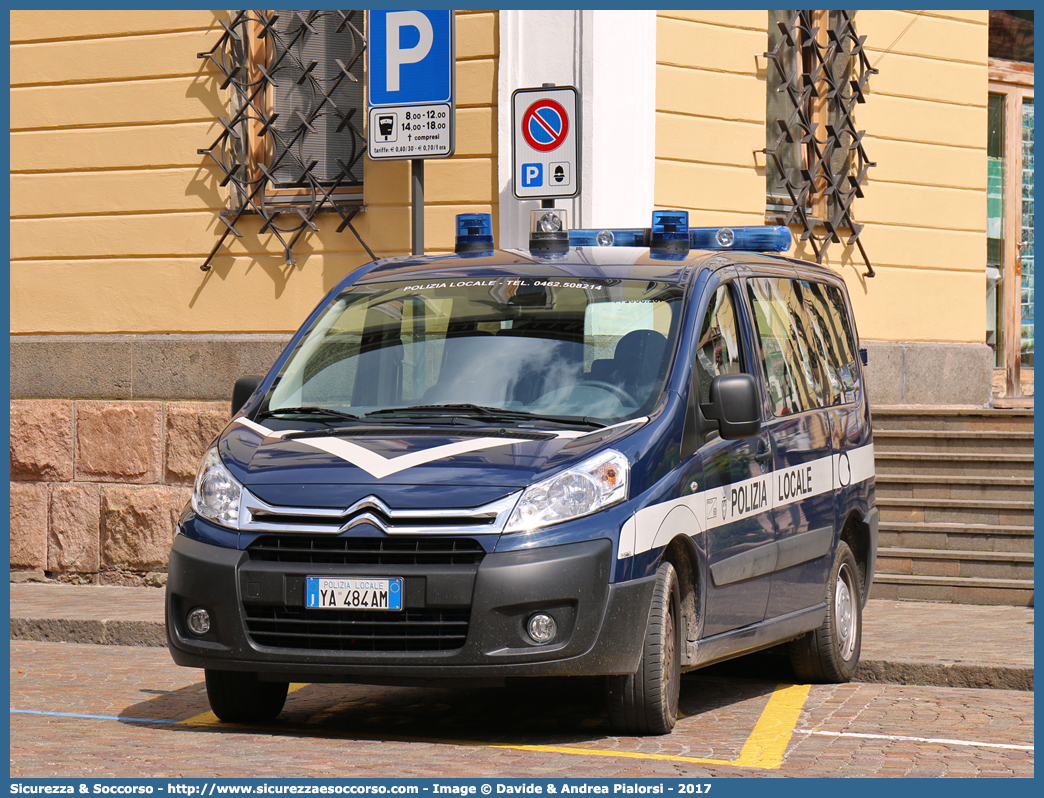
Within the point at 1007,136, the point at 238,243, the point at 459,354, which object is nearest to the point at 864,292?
the point at 1007,136

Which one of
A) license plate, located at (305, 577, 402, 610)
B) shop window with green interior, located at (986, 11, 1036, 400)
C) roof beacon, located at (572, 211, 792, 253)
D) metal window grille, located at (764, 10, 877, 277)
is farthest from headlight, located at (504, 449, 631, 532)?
shop window with green interior, located at (986, 11, 1036, 400)

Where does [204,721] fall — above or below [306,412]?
below

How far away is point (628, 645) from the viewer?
19.8 ft

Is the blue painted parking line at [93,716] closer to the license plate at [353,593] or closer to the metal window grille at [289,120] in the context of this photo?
the license plate at [353,593]

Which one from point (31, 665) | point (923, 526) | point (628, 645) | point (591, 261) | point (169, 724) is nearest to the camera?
point (628, 645)

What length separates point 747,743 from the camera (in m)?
6.43

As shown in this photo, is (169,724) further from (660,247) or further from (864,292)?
(864,292)

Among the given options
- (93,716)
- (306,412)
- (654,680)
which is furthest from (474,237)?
(93,716)

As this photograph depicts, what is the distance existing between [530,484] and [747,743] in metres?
1.43

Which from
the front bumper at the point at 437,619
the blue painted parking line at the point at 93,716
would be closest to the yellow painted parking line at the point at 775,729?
the front bumper at the point at 437,619

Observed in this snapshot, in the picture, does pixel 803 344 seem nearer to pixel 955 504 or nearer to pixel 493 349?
pixel 493 349

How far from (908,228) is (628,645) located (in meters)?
9.40

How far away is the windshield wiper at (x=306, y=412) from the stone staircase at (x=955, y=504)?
17.9ft

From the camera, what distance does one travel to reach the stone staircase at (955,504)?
1086 cm
